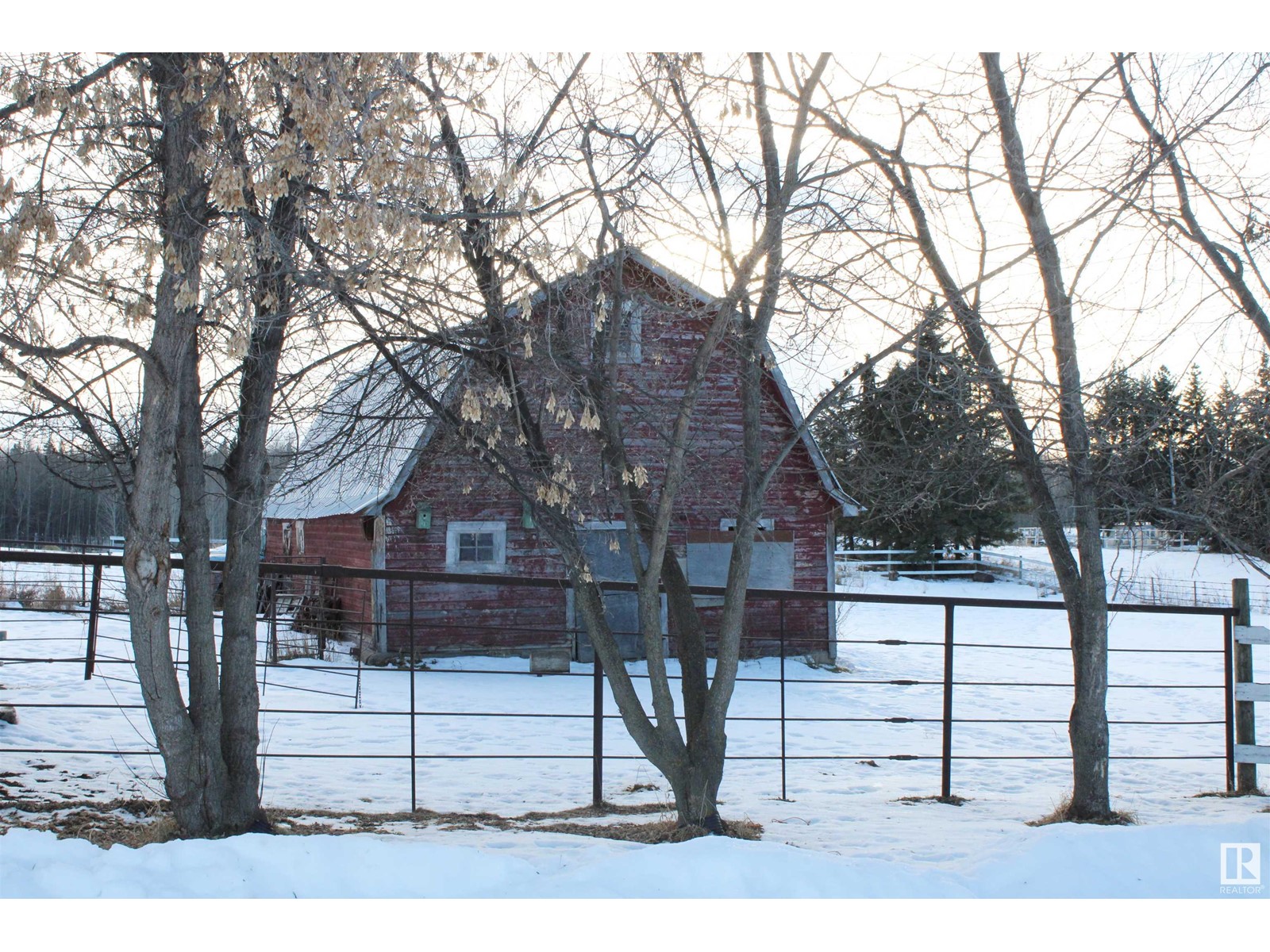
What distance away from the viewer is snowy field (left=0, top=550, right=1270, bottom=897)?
378cm

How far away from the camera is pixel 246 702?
489 cm

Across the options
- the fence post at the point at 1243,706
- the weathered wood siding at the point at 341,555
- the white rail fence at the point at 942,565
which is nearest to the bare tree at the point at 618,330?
the fence post at the point at 1243,706

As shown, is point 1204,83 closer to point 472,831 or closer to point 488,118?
point 488,118

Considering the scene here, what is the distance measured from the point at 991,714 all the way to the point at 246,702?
9.31 metres

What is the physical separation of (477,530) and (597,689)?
7780mm

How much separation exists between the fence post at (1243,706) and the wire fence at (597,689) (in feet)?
0.27

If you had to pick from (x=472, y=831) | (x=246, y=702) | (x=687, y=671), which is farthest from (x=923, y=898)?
(x=246, y=702)

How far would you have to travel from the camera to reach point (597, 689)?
605cm

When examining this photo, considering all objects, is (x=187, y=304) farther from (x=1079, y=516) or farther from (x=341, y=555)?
(x=341, y=555)

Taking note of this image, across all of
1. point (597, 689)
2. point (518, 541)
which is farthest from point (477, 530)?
point (597, 689)

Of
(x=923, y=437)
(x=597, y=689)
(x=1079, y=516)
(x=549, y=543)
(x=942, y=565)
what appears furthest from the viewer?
(x=942, y=565)

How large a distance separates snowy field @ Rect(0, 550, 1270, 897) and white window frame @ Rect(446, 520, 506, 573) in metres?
1.35

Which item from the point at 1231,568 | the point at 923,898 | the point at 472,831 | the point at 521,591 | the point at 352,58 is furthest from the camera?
the point at 1231,568

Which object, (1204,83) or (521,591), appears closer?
(1204,83)
